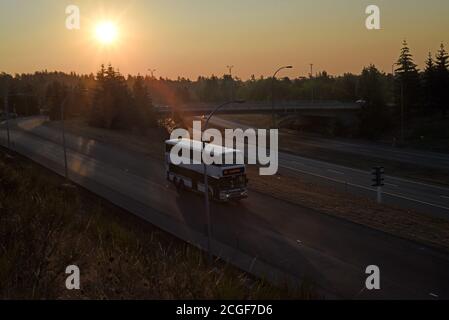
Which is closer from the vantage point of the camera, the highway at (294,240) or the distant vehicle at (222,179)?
the highway at (294,240)

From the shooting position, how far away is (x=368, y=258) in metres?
22.3

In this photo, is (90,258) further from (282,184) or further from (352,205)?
(282,184)

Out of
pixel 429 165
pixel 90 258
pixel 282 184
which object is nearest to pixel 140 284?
pixel 90 258

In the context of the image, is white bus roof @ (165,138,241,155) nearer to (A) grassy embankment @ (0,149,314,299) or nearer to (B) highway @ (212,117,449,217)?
(B) highway @ (212,117,449,217)

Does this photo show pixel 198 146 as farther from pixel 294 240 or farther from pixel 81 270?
pixel 81 270

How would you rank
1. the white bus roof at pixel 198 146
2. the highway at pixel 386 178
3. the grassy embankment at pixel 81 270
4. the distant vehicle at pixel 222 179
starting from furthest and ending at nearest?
the highway at pixel 386 178
the white bus roof at pixel 198 146
the distant vehicle at pixel 222 179
the grassy embankment at pixel 81 270

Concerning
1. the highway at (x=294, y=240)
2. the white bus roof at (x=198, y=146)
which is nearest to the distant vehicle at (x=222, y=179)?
the white bus roof at (x=198, y=146)

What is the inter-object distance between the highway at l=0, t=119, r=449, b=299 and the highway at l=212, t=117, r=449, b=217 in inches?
459

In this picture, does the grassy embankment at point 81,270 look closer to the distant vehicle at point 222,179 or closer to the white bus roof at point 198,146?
the distant vehicle at point 222,179

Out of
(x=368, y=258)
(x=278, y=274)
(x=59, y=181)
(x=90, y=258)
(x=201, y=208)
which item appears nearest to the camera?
(x=90, y=258)

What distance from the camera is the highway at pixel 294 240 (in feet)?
65.0

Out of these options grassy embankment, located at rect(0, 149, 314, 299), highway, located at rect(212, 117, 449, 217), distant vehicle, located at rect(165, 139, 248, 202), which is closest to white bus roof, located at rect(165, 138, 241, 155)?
distant vehicle, located at rect(165, 139, 248, 202)

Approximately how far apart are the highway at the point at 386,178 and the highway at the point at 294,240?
38.3 feet
